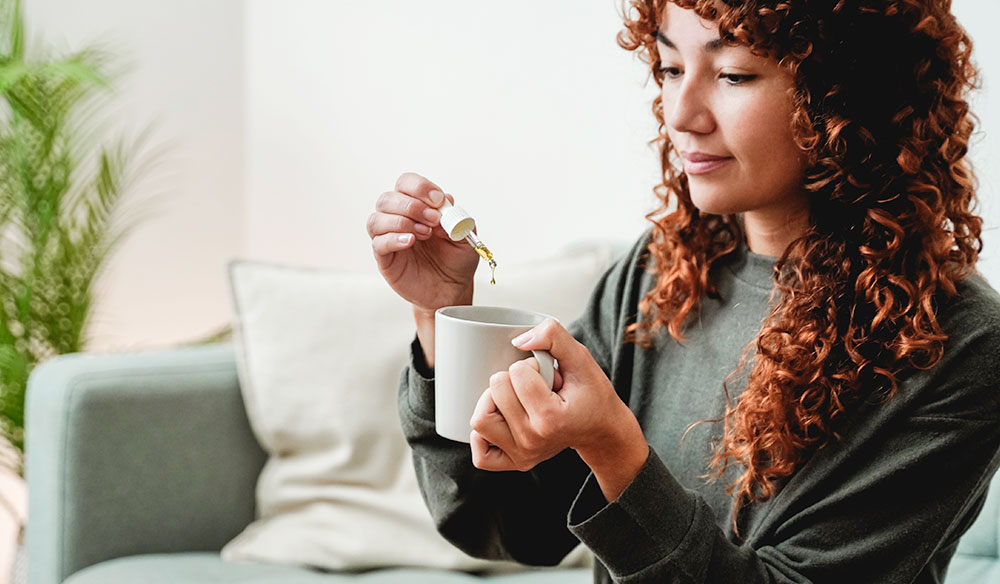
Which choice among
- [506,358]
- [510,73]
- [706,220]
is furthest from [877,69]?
[510,73]

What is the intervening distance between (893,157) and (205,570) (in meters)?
1.15

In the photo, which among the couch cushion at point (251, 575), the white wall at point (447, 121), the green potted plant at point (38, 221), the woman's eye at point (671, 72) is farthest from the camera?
the green potted plant at point (38, 221)

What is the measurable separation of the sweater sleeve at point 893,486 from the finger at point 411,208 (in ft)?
0.91

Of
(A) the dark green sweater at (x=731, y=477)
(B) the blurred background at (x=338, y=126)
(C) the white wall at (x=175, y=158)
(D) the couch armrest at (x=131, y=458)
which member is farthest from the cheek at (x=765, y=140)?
(C) the white wall at (x=175, y=158)

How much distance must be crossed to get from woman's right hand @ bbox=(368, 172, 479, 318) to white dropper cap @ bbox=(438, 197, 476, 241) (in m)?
0.03

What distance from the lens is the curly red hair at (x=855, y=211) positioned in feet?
3.04

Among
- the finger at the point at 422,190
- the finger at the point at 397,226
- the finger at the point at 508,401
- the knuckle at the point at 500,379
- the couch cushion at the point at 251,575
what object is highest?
the finger at the point at 422,190

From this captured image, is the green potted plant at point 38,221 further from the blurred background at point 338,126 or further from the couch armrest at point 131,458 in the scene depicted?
the couch armrest at point 131,458

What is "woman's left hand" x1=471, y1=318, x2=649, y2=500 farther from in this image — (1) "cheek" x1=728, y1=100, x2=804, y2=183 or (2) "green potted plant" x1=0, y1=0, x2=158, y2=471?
(2) "green potted plant" x1=0, y1=0, x2=158, y2=471

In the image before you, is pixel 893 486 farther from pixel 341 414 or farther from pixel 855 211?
pixel 341 414

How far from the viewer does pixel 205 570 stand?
5.26ft

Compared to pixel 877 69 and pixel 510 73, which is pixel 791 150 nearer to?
pixel 877 69

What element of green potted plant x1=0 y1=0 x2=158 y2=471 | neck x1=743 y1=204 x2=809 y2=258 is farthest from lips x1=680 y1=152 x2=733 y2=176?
green potted plant x1=0 y1=0 x2=158 y2=471

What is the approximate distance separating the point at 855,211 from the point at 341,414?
0.94 meters
